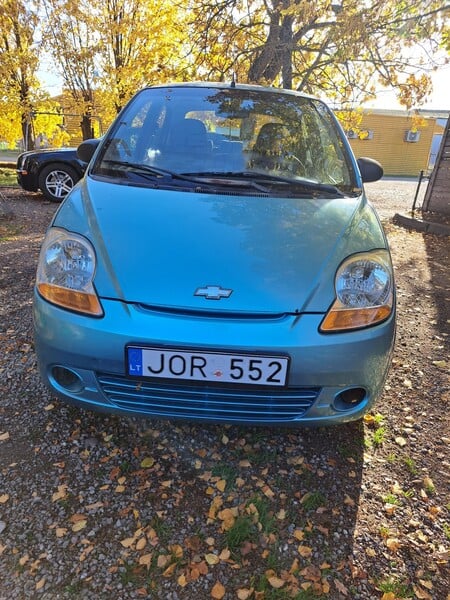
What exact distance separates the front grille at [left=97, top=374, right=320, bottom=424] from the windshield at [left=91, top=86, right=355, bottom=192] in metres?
1.12

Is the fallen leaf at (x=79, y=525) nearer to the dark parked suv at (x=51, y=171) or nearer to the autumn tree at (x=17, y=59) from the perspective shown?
the dark parked suv at (x=51, y=171)

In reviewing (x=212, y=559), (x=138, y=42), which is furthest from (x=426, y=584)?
(x=138, y=42)

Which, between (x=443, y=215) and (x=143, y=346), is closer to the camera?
(x=143, y=346)

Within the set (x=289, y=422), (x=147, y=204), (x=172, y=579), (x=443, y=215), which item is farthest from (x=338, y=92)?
(x=172, y=579)

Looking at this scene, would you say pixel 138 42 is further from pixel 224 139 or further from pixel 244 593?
pixel 244 593

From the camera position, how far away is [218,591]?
56.6 inches

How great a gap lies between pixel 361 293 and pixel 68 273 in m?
1.20

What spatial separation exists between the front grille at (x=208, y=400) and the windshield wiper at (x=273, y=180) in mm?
1172

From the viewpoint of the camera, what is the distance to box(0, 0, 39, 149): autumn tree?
10.4 meters

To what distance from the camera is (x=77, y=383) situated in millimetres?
1739

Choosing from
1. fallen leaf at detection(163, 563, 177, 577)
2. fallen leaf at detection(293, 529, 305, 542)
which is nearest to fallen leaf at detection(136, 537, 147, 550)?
fallen leaf at detection(163, 563, 177, 577)

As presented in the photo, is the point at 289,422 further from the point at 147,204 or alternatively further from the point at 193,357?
the point at 147,204

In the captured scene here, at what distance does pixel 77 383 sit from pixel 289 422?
88 centimetres

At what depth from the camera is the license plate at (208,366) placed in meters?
1.57
